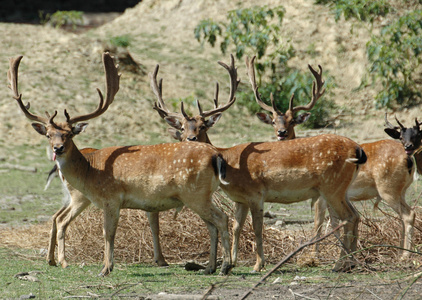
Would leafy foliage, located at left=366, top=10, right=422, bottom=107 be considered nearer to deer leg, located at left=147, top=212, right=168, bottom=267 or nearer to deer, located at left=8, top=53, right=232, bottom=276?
deer leg, located at left=147, top=212, right=168, bottom=267

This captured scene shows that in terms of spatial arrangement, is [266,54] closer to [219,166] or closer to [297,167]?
[297,167]

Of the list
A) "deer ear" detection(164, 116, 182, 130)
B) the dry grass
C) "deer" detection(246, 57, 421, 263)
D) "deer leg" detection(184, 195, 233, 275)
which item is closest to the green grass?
"deer leg" detection(184, 195, 233, 275)

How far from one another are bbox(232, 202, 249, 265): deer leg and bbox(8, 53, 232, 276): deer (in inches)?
19.0

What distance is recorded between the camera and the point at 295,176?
8.49 m

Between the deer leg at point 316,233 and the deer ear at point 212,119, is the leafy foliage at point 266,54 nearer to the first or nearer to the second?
the deer ear at point 212,119

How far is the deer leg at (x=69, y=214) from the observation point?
9250 mm

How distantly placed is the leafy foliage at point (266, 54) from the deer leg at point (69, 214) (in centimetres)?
1165

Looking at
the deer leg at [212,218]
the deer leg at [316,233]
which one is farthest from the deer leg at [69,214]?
the deer leg at [316,233]

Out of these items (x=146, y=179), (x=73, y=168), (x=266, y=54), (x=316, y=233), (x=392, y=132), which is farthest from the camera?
(x=266, y=54)

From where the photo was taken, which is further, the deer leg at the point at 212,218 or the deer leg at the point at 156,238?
the deer leg at the point at 156,238

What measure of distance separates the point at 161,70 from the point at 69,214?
14133mm

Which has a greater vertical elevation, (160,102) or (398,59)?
(160,102)

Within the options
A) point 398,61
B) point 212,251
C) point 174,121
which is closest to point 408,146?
point 212,251

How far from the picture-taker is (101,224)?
9.88 m
